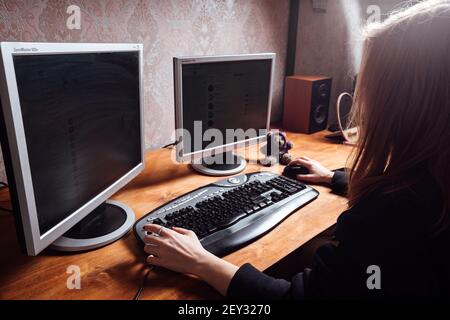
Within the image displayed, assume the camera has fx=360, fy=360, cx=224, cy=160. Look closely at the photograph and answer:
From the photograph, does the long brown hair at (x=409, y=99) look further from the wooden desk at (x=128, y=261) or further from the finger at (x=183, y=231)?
the finger at (x=183, y=231)

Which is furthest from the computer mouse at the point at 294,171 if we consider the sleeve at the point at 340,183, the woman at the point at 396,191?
the woman at the point at 396,191

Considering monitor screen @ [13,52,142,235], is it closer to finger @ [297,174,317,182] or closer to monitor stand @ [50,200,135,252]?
monitor stand @ [50,200,135,252]

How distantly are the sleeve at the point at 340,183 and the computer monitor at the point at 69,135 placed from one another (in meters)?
0.65

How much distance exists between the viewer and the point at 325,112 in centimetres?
191

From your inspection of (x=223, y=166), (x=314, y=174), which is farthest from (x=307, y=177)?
(x=223, y=166)

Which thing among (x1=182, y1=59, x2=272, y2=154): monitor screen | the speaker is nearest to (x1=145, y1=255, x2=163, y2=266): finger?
(x1=182, y1=59, x2=272, y2=154): monitor screen

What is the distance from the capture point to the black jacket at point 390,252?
619mm

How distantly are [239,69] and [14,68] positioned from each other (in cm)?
80

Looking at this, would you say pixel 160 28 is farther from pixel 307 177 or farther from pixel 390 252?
pixel 390 252

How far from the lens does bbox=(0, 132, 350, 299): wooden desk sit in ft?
2.32

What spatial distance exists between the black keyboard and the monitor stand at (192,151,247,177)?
93 millimetres

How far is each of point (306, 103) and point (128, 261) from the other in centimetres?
131

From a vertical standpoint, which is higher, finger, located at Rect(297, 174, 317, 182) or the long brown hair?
the long brown hair

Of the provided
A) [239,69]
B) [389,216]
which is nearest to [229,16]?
[239,69]
